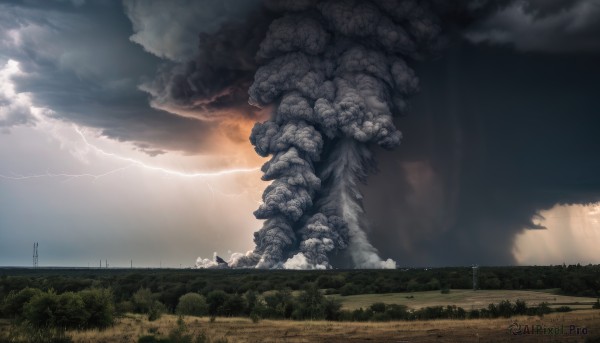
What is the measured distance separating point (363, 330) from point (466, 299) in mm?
23782

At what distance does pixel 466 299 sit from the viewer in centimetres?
5978

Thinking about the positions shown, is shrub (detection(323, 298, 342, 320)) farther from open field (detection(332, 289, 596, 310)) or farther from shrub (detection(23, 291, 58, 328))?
shrub (detection(23, 291, 58, 328))

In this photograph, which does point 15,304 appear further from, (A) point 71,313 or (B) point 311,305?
(B) point 311,305

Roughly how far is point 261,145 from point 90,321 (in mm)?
117074

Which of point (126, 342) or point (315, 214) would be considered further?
point (315, 214)

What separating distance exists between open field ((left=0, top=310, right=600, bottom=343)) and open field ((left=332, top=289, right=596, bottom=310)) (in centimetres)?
1068

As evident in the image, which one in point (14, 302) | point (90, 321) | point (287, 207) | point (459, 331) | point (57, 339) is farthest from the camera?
point (287, 207)

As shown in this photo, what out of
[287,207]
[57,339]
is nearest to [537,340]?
[57,339]

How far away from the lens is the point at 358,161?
151625mm

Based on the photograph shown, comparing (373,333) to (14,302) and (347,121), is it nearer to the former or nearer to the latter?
(14,302)

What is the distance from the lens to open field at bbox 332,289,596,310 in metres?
54.1

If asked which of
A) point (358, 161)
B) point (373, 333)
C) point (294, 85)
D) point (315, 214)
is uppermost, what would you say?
point (294, 85)

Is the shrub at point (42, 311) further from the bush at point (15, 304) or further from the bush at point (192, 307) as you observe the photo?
the bush at point (192, 307)

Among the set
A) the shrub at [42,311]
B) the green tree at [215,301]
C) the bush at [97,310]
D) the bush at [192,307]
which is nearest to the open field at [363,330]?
the bush at [97,310]
